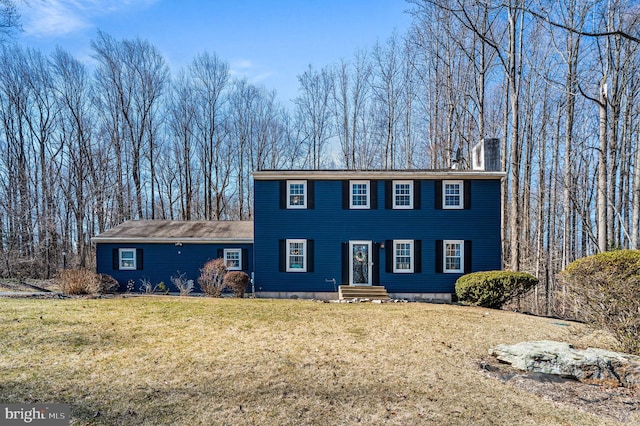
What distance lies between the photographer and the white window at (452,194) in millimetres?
15875

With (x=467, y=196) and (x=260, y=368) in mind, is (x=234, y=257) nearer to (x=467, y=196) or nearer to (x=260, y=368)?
(x=467, y=196)

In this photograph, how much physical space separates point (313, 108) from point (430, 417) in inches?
1098

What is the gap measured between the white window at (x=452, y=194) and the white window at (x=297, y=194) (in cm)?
608

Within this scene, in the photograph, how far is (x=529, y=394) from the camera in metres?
5.29

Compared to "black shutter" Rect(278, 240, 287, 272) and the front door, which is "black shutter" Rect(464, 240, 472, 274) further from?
"black shutter" Rect(278, 240, 287, 272)

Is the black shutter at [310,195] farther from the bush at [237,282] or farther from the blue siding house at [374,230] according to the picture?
the bush at [237,282]

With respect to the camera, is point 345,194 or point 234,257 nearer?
point 345,194

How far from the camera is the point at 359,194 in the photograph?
16000 millimetres

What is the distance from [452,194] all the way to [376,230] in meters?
3.70

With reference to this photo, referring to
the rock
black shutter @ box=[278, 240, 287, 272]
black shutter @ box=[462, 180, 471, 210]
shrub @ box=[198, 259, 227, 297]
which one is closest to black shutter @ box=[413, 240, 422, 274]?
black shutter @ box=[462, 180, 471, 210]

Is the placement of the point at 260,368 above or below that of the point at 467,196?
below

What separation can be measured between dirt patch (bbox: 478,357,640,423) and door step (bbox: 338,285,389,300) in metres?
8.24

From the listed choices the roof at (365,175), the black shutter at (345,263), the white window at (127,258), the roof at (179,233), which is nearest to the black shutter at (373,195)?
the roof at (365,175)

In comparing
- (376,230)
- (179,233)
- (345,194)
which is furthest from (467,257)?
(179,233)
